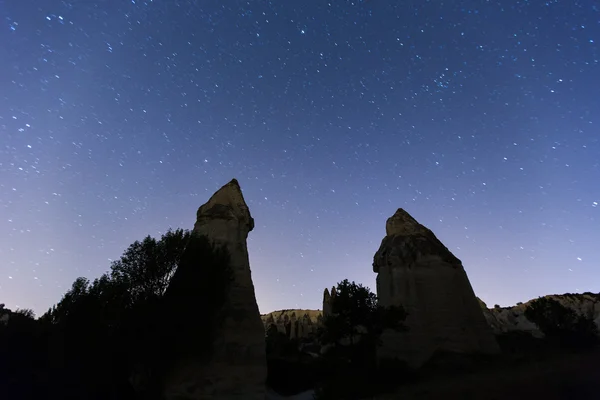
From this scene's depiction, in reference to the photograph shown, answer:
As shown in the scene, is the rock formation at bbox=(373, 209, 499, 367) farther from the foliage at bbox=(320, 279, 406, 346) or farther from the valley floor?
the valley floor

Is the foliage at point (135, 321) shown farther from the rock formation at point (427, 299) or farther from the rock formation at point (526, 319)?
the rock formation at point (526, 319)

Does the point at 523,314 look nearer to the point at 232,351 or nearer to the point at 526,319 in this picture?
the point at 526,319

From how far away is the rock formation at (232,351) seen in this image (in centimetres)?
2536

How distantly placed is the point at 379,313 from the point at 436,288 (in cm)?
1117

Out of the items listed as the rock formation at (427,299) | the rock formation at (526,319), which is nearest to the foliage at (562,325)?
the rock formation at (427,299)

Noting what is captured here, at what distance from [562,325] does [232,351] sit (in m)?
43.5

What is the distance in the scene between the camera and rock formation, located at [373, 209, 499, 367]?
37.3 meters

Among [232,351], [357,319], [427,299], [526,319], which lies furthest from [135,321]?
[526,319]

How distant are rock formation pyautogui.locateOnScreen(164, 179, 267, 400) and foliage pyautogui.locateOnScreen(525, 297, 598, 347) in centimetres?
3805

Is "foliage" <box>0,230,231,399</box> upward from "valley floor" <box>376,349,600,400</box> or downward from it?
upward

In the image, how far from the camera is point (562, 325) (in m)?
47.1

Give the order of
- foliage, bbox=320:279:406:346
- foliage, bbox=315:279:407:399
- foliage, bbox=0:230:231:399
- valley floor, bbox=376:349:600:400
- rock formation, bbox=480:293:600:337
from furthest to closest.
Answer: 1. rock formation, bbox=480:293:600:337
2. foliage, bbox=320:279:406:346
3. foliage, bbox=315:279:407:399
4. foliage, bbox=0:230:231:399
5. valley floor, bbox=376:349:600:400

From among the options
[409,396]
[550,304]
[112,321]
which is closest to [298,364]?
[409,396]

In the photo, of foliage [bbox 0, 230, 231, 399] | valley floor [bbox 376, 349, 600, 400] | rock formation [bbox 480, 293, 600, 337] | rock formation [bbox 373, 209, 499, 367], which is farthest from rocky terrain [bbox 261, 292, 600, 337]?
foliage [bbox 0, 230, 231, 399]
